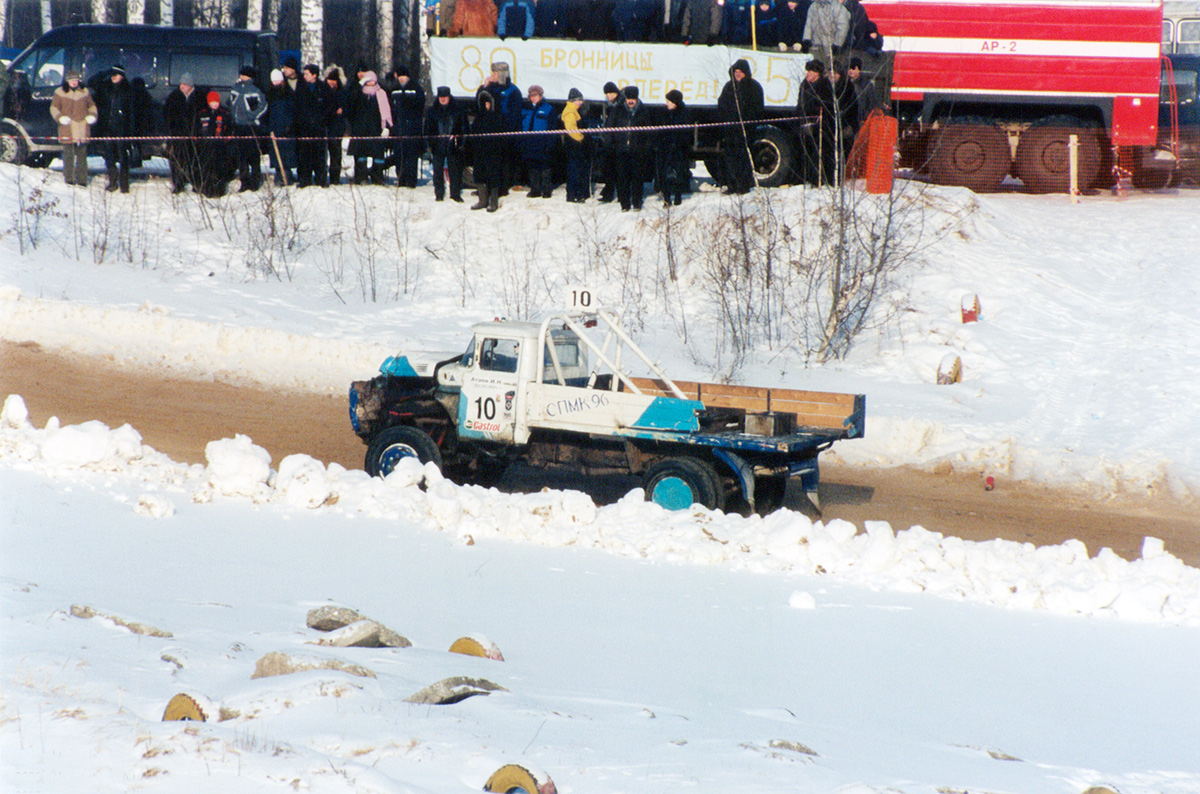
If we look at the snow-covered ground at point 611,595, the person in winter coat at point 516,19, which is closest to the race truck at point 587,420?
the snow-covered ground at point 611,595

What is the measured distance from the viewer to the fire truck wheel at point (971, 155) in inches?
765

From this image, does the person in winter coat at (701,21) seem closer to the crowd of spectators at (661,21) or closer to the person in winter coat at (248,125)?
the crowd of spectators at (661,21)

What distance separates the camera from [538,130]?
1841 centimetres

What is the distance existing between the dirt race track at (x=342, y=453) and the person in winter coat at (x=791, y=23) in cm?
929

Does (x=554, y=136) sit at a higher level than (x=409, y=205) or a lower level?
higher

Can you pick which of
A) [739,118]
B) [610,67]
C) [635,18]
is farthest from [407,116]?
[739,118]

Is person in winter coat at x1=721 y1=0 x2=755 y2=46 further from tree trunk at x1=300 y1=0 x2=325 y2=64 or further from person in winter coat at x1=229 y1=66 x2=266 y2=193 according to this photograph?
tree trunk at x1=300 y1=0 x2=325 y2=64

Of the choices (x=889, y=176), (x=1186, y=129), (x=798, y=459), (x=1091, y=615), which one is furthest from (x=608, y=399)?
(x=1186, y=129)

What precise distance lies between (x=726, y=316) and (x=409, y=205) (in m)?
7.19

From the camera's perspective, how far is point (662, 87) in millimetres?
18500

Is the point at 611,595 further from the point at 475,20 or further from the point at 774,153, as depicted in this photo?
the point at 475,20

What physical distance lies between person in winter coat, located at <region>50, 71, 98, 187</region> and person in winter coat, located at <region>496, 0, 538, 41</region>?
7.37 m

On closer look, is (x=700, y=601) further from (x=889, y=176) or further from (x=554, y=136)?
(x=554, y=136)

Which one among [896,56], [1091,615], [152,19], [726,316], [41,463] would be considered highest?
[152,19]
